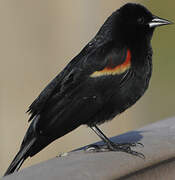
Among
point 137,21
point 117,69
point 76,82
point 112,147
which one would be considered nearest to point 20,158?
point 112,147

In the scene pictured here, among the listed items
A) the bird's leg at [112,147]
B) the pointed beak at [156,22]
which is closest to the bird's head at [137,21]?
the pointed beak at [156,22]

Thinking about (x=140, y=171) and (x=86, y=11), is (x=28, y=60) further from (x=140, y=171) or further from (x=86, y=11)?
(x=140, y=171)

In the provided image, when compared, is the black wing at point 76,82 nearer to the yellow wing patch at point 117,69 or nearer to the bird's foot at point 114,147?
the yellow wing patch at point 117,69

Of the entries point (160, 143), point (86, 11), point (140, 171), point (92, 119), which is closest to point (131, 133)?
point (92, 119)

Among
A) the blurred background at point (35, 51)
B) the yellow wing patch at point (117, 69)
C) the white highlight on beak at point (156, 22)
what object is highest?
the yellow wing patch at point (117, 69)

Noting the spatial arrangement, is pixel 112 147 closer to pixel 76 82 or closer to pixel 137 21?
pixel 76 82

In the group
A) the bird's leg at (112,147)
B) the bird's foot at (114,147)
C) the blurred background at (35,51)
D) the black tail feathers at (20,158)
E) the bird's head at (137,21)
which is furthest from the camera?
the blurred background at (35,51)
